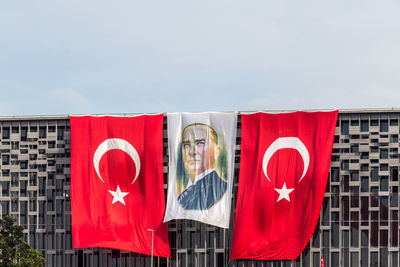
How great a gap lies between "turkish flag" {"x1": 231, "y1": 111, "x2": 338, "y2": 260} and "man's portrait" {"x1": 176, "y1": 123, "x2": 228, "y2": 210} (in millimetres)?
2586

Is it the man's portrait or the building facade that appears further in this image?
the building facade

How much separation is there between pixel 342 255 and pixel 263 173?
529 inches

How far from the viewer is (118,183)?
85.2m

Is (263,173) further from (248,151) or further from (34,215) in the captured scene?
(34,215)

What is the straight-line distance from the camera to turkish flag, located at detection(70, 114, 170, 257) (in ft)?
278

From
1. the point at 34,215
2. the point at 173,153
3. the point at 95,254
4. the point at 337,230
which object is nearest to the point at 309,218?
the point at 337,230

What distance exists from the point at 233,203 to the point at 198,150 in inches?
295

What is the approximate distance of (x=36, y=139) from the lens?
88.9 metres

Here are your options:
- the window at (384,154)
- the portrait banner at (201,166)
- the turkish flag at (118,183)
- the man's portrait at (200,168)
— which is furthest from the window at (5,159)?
the window at (384,154)

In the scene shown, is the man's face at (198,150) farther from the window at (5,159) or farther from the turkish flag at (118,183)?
the window at (5,159)

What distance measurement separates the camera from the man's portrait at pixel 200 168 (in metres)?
84.1

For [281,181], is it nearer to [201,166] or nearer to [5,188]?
[201,166]

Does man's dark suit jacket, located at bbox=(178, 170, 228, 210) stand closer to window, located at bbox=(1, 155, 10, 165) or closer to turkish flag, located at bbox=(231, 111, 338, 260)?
turkish flag, located at bbox=(231, 111, 338, 260)

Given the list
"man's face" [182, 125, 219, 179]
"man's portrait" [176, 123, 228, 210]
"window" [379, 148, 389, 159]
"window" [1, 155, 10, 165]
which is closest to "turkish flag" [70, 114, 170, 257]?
"man's portrait" [176, 123, 228, 210]
